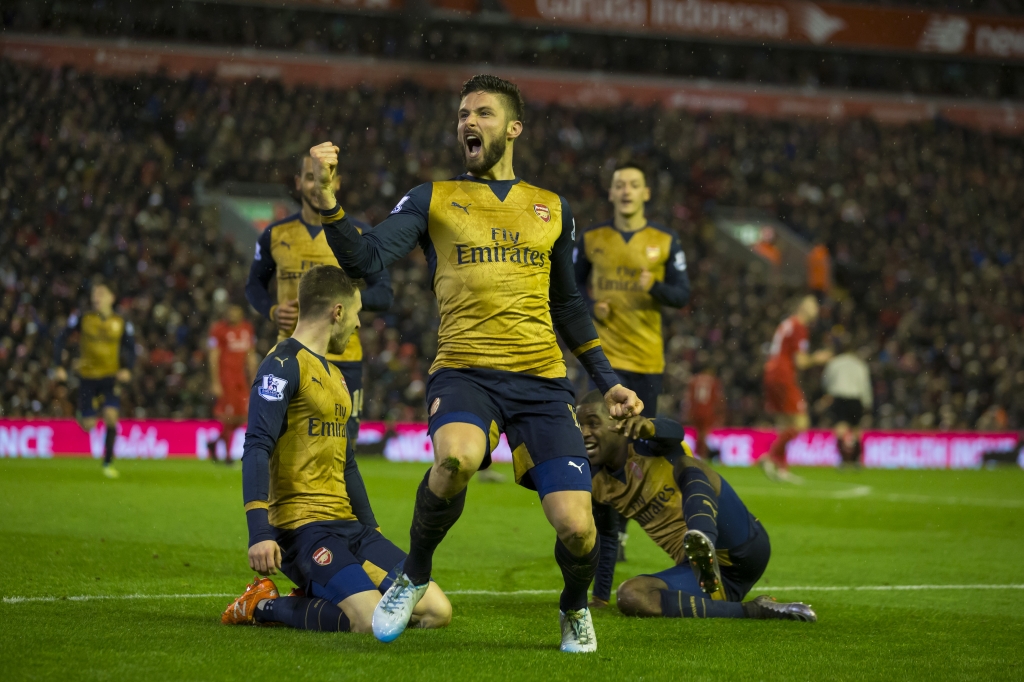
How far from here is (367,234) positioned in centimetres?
429

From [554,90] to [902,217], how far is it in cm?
1059

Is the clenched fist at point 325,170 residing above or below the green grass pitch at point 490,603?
above

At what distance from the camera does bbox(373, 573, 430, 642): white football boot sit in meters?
4.41

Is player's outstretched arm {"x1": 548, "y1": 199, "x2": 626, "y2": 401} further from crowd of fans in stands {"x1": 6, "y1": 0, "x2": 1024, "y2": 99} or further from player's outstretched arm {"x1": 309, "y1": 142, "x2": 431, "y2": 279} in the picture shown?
crowd of fans in stands {"x1": 6, "y1": 0, "x2": 1024, "y2": 99}

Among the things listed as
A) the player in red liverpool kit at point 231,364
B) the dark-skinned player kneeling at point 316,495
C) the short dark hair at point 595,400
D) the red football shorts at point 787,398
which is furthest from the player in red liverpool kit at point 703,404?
the dark-skinned player kneeling at point 316,495

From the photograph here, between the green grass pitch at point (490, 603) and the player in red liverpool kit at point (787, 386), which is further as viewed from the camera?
the player in red liverpool kit at point (787, 386)

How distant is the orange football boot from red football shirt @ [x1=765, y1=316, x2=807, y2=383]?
40.1ft

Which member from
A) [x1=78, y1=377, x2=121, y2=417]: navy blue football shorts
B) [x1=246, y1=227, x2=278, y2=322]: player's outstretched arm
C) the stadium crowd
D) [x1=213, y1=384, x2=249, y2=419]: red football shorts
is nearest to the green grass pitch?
[x1=246, y1=227, x2=278, y2=322]: player's outstretched arm

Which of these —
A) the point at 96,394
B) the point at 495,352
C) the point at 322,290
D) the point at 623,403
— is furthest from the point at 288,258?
the point at 96,394

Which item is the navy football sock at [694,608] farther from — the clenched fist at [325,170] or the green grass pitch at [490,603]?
the clenched fist at [325,170]

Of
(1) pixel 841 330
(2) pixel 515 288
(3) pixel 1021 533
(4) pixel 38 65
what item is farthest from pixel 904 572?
(4) pixel 38 65

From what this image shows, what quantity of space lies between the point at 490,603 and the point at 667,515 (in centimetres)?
106

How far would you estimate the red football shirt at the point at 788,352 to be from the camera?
16328 mm

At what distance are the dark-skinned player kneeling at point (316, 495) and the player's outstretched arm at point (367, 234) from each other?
718 millimetres
